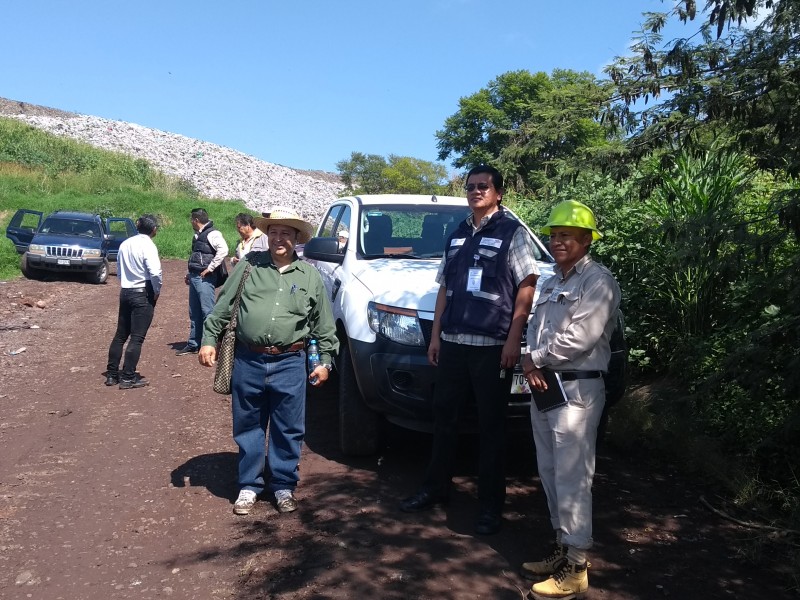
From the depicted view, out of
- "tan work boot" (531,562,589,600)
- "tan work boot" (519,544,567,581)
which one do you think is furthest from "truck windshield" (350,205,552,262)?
"tan work boot" (531,562,589,600)

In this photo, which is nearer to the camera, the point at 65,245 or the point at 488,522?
the point at 488,522

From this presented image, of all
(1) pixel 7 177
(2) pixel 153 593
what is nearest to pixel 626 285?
(2) pixel 153 593

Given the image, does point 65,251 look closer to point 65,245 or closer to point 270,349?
point 65,245

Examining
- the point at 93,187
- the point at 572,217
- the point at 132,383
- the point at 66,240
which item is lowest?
the point at 132,383

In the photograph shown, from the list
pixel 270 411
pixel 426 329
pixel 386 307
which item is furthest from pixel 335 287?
pixel 270 411

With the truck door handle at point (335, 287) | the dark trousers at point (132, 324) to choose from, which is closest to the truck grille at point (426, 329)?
the truck door handle at point (335, 287)

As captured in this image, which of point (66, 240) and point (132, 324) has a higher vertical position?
point (66, 240)

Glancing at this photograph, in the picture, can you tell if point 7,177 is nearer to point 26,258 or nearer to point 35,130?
point 35,130

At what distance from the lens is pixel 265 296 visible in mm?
4711

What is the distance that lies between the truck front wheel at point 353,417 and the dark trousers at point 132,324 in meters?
3.34

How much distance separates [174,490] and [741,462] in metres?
3.89

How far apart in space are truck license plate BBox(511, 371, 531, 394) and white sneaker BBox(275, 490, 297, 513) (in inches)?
60.2

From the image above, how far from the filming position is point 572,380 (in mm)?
3807

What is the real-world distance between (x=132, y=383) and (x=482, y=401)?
490 cm
